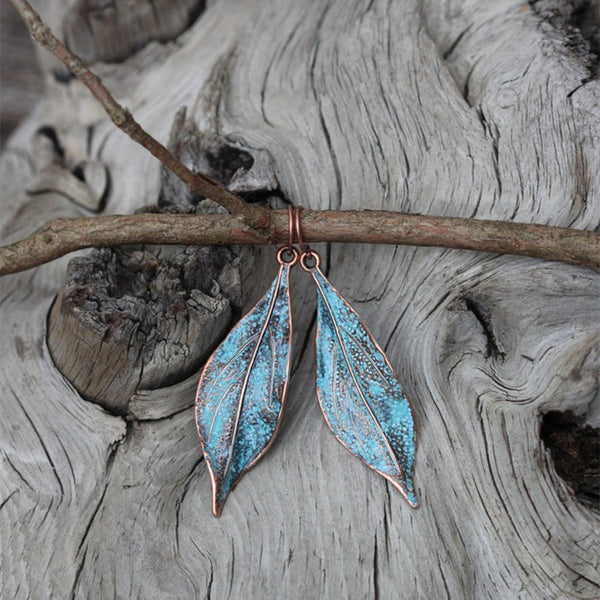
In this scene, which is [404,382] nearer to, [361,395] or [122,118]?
[361,395]

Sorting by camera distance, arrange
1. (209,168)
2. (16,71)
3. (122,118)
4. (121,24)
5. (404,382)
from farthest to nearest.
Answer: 1. (16,71)
2. (121,24)
3. (209,168)
4. (404,382)
5. (122,118)

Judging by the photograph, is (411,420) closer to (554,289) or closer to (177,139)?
(554,289)

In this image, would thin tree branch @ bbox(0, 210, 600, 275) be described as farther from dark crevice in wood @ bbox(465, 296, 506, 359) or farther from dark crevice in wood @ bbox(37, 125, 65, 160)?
dark crevice in wood @ bbox(37, 125, 65, 160)

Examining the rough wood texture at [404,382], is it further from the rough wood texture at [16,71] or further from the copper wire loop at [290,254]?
the rough wood texture at [16,71]

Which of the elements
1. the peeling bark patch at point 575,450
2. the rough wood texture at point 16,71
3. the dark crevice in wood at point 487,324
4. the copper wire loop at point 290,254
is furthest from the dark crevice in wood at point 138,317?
the rough wood texture at point 16,71

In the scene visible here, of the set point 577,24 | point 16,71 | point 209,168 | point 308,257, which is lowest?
point 308,257

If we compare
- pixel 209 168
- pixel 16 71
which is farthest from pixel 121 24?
pixel 16 71

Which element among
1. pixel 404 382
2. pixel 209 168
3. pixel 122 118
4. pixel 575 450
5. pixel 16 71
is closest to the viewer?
pixel 122 118
